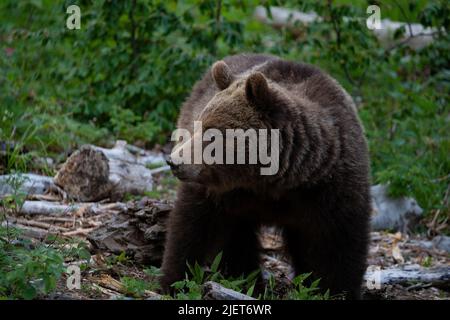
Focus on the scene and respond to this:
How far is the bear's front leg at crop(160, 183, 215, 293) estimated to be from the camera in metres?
5.81

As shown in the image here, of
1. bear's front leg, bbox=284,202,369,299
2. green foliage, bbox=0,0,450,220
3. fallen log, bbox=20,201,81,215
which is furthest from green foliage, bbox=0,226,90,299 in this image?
green foliage, bbox=0,0,450,220

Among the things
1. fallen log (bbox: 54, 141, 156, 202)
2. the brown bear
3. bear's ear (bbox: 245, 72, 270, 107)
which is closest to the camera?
bear's ear (bbox: 245, 72, 270, 107)

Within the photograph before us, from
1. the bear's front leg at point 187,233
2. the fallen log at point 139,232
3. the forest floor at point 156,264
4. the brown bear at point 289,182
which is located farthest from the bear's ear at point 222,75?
the forest floor at point 156,264

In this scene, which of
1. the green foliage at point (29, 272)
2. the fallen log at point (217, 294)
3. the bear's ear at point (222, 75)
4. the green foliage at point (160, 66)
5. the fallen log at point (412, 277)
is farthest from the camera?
the green foliage at point (160, 66)

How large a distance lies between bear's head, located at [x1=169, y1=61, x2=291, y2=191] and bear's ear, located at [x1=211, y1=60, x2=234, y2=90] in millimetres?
244

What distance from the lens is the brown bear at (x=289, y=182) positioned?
5410 mm

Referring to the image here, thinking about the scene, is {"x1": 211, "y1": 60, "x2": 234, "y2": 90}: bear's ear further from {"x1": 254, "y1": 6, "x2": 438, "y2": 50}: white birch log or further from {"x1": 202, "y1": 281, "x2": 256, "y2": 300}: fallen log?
{"x1": 254, "y1": 6, "x2": 438, "y2": 50}: white birch log

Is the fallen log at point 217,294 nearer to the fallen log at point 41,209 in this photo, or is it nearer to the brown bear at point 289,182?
the brown bear at point 289,182

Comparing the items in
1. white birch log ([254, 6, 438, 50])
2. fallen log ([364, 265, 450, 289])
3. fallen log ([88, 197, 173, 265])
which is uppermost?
white birch log ([254, 6, 438, 50])

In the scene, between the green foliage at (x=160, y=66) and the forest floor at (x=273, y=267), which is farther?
the green foliage at (x=160, y=66)

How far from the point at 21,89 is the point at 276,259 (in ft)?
12.4

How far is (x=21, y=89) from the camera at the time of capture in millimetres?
9156

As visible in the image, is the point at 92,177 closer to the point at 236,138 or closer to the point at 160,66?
the point at 160,66

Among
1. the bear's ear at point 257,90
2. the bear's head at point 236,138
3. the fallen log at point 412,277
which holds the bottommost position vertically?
the fallen log at point 412,277
